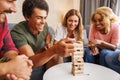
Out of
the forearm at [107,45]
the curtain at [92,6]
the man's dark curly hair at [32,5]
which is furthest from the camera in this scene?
the curtain at [92,6]

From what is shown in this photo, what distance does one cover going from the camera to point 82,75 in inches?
66.2

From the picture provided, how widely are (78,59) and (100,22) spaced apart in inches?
40.7

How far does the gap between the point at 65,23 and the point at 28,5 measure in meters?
0.98

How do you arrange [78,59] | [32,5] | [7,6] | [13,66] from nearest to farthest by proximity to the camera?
[13,66] < [7,6] < [78,59] < [32,5]

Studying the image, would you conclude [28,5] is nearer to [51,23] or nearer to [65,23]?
[65,23]

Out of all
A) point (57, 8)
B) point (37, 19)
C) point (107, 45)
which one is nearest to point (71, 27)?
point (107, 45)

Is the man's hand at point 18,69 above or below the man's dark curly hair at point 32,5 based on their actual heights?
below

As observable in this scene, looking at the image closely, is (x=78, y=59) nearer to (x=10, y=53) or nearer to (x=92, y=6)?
(x=10, y=53)

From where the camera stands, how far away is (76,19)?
8.43 ft

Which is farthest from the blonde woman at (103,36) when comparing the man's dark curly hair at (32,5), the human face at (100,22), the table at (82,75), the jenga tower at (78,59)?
the man's dark curly hair at (32,5)

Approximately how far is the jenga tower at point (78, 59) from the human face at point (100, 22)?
99 centimetres

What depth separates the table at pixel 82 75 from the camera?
64.2 inches

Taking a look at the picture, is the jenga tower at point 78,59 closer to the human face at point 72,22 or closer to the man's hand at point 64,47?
the man's hand at point 64,47

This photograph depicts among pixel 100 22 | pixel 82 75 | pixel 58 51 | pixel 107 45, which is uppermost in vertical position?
pixel 100 22
